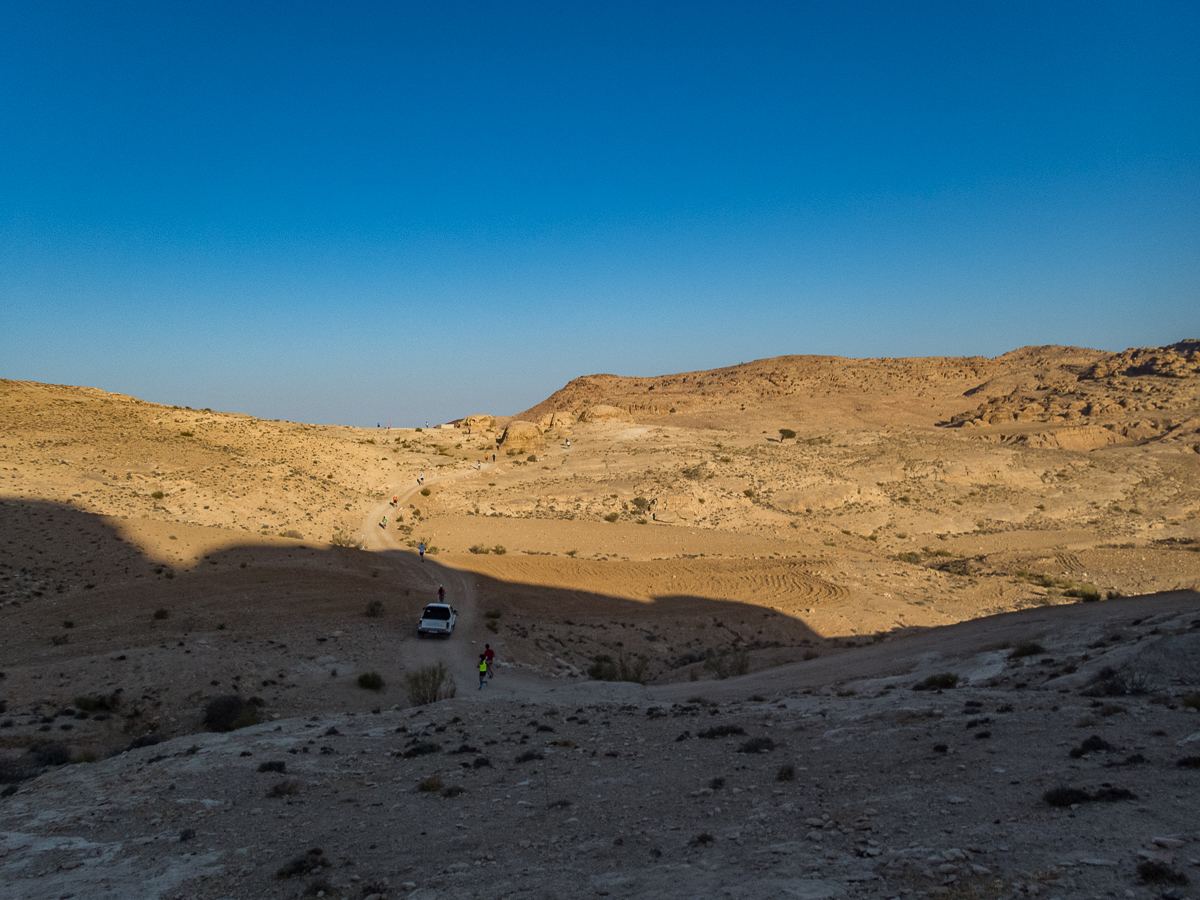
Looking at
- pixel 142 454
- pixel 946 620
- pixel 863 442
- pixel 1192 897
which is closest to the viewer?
pixel 1192 897

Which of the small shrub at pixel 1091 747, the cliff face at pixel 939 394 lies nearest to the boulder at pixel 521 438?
the cliff face at pixel 939 394

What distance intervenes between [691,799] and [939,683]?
736 centimetres

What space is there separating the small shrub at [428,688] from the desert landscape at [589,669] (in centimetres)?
19

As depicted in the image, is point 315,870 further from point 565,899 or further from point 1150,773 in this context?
point 1150,773

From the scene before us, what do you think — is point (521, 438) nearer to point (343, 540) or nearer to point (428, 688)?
point (343, 540)

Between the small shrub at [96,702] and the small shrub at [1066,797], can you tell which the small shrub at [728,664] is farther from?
the small shrub at [96,702]

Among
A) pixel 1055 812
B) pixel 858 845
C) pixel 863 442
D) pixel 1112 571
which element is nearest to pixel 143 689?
pixel 858 845

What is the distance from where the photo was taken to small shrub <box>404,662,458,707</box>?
1670cm

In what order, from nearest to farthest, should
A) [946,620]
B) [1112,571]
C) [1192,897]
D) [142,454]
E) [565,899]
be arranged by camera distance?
1. [1192,897]
2. [565,899]
3. [946,620]
4. [1112,571]
5. [142,454]

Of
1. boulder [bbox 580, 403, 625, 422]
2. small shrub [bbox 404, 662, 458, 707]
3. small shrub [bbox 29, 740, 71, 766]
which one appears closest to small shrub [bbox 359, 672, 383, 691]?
small shrub [bbox 404, 662, 458, 707]

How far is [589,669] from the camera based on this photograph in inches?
867

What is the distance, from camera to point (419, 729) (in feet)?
43.4

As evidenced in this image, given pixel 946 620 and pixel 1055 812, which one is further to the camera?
pixel 946 620

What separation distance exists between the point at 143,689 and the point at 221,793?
7700 mm
